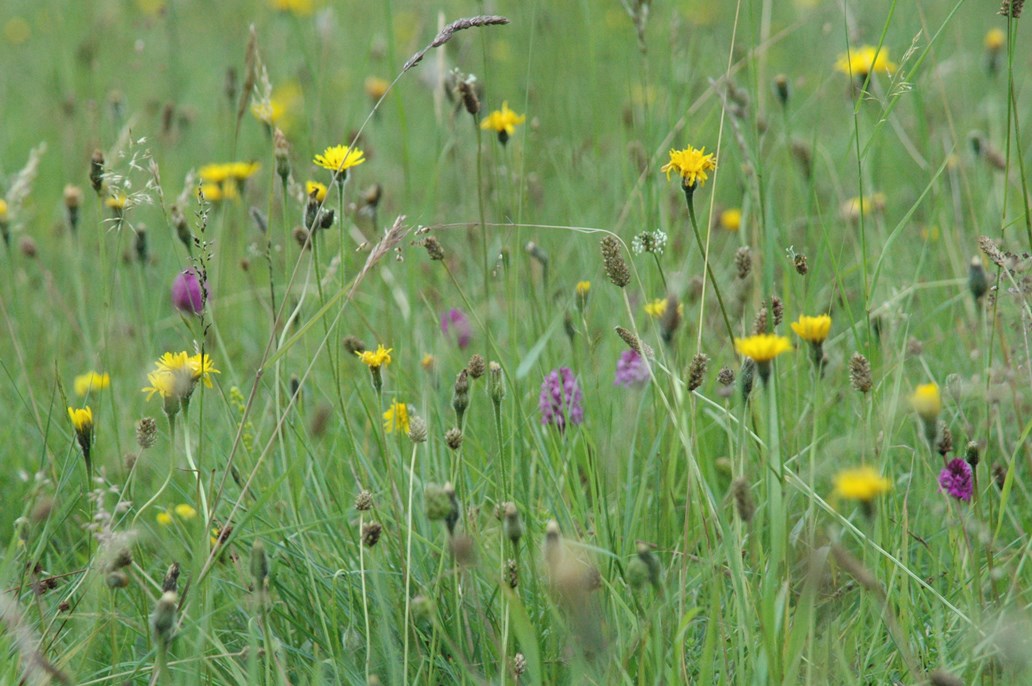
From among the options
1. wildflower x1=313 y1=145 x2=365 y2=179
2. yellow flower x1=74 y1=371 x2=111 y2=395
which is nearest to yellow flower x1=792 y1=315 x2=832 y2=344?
wildflower x1=313 y1=145 x2=365 y2=179

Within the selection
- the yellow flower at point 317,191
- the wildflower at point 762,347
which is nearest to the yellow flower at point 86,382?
the yellow flower at point 317,191

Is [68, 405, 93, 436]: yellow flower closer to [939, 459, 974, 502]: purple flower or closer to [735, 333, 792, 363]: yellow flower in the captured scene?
[735, 333, 792, 363]: yellow flower

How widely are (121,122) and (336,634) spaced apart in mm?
2109

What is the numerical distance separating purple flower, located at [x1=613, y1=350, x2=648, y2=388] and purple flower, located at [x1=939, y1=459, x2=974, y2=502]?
1.90ft

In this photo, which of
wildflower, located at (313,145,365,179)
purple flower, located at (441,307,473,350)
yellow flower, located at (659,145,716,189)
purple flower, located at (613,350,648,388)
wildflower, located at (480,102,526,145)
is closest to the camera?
yellow flower, located at (659,145,716,189)

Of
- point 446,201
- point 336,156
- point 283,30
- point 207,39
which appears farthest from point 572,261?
point 207,39

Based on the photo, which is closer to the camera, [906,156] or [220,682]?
[220,682]

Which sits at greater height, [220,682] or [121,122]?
[121,122]

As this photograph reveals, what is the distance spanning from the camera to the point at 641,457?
164 cm

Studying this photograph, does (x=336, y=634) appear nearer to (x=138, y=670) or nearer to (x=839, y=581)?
(x=138, y=670)

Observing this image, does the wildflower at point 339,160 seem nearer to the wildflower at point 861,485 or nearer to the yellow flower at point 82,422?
the yellow flower at point 82,422

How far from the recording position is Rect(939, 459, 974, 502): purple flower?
1306mm

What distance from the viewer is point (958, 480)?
131 centimetres

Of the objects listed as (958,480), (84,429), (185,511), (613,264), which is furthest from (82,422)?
(958,480)
